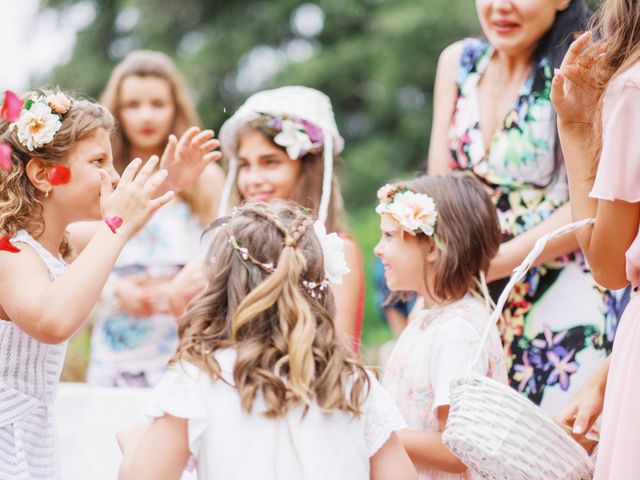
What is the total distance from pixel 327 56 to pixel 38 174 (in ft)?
29.6

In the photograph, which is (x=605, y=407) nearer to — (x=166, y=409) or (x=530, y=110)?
(x=166, y=409)

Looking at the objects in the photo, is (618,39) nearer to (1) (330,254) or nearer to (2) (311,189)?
(1) (330,254)

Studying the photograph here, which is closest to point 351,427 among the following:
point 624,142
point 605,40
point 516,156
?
point 624,142

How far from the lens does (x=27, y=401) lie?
3207mm

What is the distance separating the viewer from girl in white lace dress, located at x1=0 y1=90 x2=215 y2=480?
2990 mm

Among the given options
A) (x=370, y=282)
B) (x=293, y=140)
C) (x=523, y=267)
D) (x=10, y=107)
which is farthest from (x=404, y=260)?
(x=370, y=282)

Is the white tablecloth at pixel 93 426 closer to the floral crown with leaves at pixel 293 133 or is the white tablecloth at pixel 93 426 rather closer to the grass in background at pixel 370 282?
the floral crown with leaves at pixel 293 133

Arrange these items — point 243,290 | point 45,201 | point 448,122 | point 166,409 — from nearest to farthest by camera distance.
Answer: point 166,409 → point 243,290 → point 45,201 → point 448,122

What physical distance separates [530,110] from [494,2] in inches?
16.8

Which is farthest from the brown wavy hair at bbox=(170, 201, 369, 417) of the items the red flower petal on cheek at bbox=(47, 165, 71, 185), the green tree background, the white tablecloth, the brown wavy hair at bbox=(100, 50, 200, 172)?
the green tree background

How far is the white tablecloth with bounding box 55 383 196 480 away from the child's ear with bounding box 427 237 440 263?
129cm

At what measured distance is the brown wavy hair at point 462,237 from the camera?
3695 mm

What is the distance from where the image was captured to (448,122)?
4227 mm

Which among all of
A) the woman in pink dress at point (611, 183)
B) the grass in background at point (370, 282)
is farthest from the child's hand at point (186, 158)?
the grass in background at point (370, 282)
